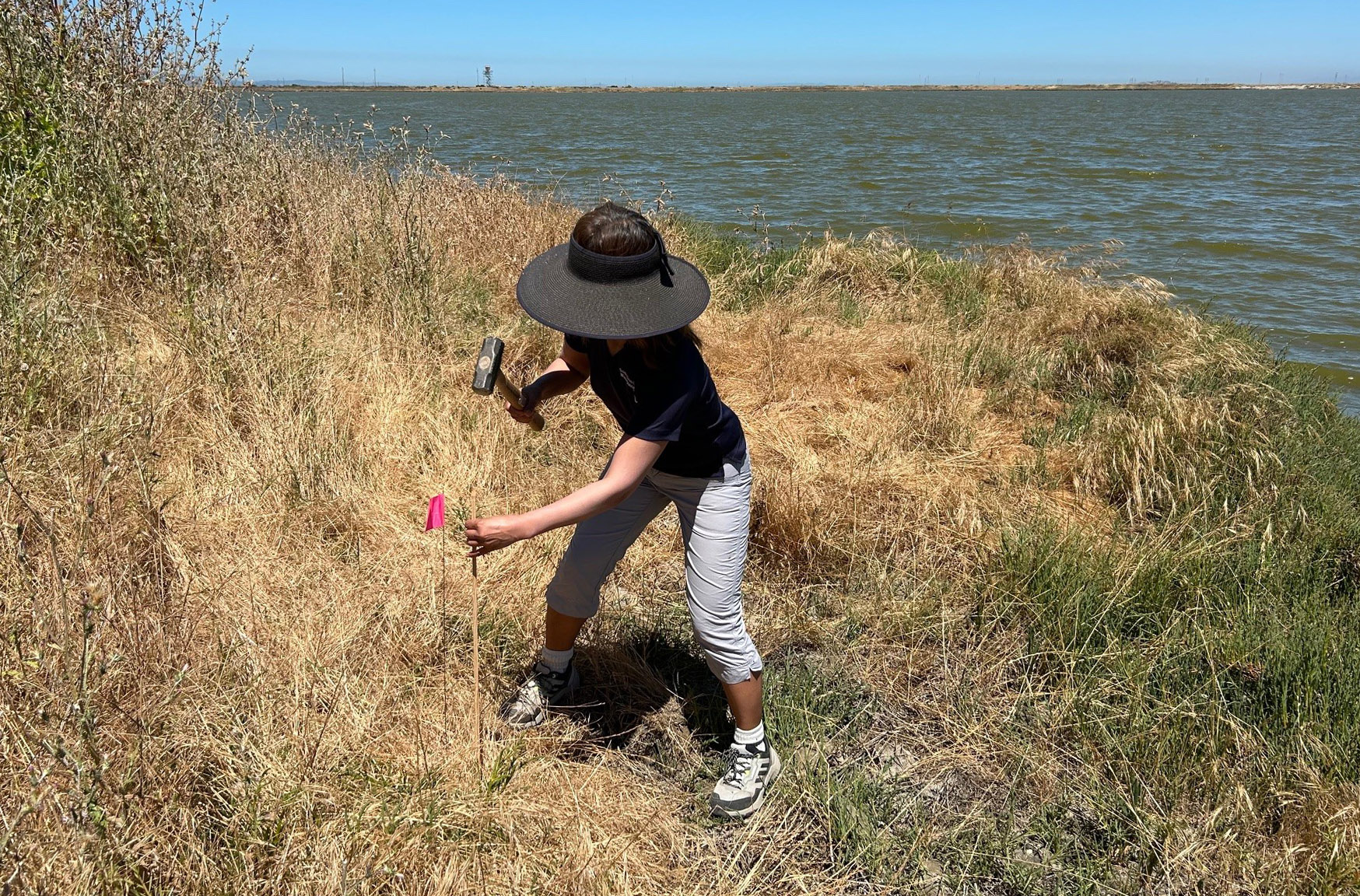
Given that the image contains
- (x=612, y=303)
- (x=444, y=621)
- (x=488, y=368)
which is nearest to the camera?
(x=612, y=303)

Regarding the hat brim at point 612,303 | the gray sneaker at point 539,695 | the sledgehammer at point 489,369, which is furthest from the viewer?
the gray sneaker at point 539,695

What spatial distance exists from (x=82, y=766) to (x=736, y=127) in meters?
38.7

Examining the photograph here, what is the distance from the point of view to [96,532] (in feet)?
8.08

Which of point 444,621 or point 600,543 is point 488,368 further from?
point 444,621

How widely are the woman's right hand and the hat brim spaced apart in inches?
14.6

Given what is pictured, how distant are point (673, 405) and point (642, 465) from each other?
0.49ft

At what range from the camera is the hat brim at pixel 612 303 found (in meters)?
1.98

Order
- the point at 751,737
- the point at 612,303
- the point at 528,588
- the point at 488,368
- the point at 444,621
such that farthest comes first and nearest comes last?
the point at 528,588 → the point at 444,621 → the point at 751,737 → the point at 488,368 → the point at 612,303

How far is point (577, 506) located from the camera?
1.96 metres

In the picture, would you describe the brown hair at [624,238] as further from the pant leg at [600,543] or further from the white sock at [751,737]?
the white sock at [751,737]

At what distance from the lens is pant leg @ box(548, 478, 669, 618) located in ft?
8.04

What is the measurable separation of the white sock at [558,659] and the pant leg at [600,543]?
19 centimetres

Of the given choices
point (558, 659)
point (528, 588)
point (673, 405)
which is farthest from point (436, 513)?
point (528, 588)

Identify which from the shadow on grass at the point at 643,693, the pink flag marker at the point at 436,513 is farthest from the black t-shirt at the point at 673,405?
the shadow on grass at the point at 643,693
